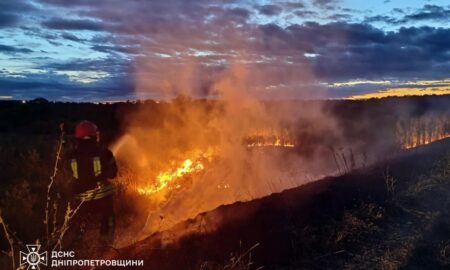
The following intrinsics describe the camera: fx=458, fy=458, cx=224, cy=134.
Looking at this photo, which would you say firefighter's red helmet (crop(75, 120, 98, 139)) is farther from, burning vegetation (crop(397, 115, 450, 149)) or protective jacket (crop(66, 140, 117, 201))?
burning vegetation (crop(397, 115, 450, 149))

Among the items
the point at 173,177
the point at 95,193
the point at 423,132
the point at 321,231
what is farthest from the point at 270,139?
the point at 95,193

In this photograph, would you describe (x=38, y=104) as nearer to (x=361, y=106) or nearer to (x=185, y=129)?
(x=185, y=129)

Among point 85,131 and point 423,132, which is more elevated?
point 85,131

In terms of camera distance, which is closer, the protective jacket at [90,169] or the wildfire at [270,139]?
the protective jacket at [90,169]

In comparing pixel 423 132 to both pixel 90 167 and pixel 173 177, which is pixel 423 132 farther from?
pixel 90 167

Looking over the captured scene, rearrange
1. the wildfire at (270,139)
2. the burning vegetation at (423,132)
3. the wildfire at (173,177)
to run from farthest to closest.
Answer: the burning vegetation at (423,132) → the wildfire at (270,139) → the wildfire at (173,177)

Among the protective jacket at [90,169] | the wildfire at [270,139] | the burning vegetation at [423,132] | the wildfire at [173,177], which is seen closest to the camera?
the protective jacket at [90,169]

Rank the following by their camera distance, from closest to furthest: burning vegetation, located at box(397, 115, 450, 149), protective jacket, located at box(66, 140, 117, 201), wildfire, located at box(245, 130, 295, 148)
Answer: protective jacket, located at box(66, 140, 117, 201), wildfire, located at box(245, 130, 295, 148), burning vegetation, located at box(397, 115, 450, 149)

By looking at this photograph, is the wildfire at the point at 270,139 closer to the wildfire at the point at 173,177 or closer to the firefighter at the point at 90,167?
the wildfire at the point at 173,177

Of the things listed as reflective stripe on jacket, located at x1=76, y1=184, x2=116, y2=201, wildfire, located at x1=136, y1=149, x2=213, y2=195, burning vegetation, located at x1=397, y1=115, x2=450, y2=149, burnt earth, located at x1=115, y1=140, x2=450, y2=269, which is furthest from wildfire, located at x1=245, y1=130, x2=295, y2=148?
reflective stripe on jacket, located at x1=76, y1=184, x2=116, y2=201

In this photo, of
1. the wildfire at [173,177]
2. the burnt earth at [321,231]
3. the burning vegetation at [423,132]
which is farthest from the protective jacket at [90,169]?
the burning vegetation at [423,132]


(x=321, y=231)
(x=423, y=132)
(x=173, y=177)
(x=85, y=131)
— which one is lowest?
(x=321, y=231)

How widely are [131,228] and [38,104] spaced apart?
37930 mm

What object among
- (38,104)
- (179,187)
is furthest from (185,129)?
(38,104)
